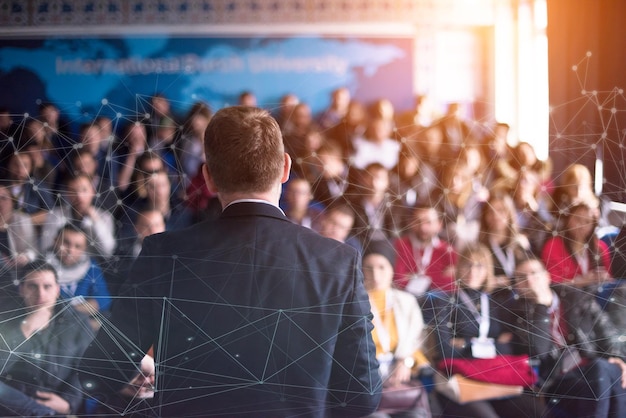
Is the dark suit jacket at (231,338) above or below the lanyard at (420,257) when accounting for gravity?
below

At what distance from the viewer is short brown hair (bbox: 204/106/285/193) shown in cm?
192

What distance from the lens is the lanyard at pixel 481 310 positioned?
7.47 feet

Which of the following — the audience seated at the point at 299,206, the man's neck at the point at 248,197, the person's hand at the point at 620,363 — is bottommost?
the person's hand at the point at 620,363

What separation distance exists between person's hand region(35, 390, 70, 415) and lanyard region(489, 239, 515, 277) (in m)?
1.30

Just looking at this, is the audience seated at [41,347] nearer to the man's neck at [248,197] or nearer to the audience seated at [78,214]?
the audience seated at [78,214]

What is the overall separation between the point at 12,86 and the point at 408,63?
3.69 ft

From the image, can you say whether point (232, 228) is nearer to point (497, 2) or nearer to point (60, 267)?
point (60, 267)

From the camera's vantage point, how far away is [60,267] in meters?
2.21

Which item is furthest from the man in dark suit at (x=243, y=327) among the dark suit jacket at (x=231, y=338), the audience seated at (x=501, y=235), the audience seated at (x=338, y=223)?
the audience seated at (x=501, y=235)

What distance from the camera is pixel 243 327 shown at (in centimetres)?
216

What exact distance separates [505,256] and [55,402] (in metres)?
1.35

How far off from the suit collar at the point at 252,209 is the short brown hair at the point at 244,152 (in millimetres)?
34

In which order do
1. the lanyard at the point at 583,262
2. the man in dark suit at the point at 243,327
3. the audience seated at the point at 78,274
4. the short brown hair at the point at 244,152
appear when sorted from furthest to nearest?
the lanyard at the point at 583,262, the audience seated at the point at 78,274, the man in dark suit at the point at 243,327, the short brown hair at the point at 244,152

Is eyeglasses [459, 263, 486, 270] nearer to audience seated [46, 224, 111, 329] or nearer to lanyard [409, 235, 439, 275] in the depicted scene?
lanyard [409, 235, 439, 275]
